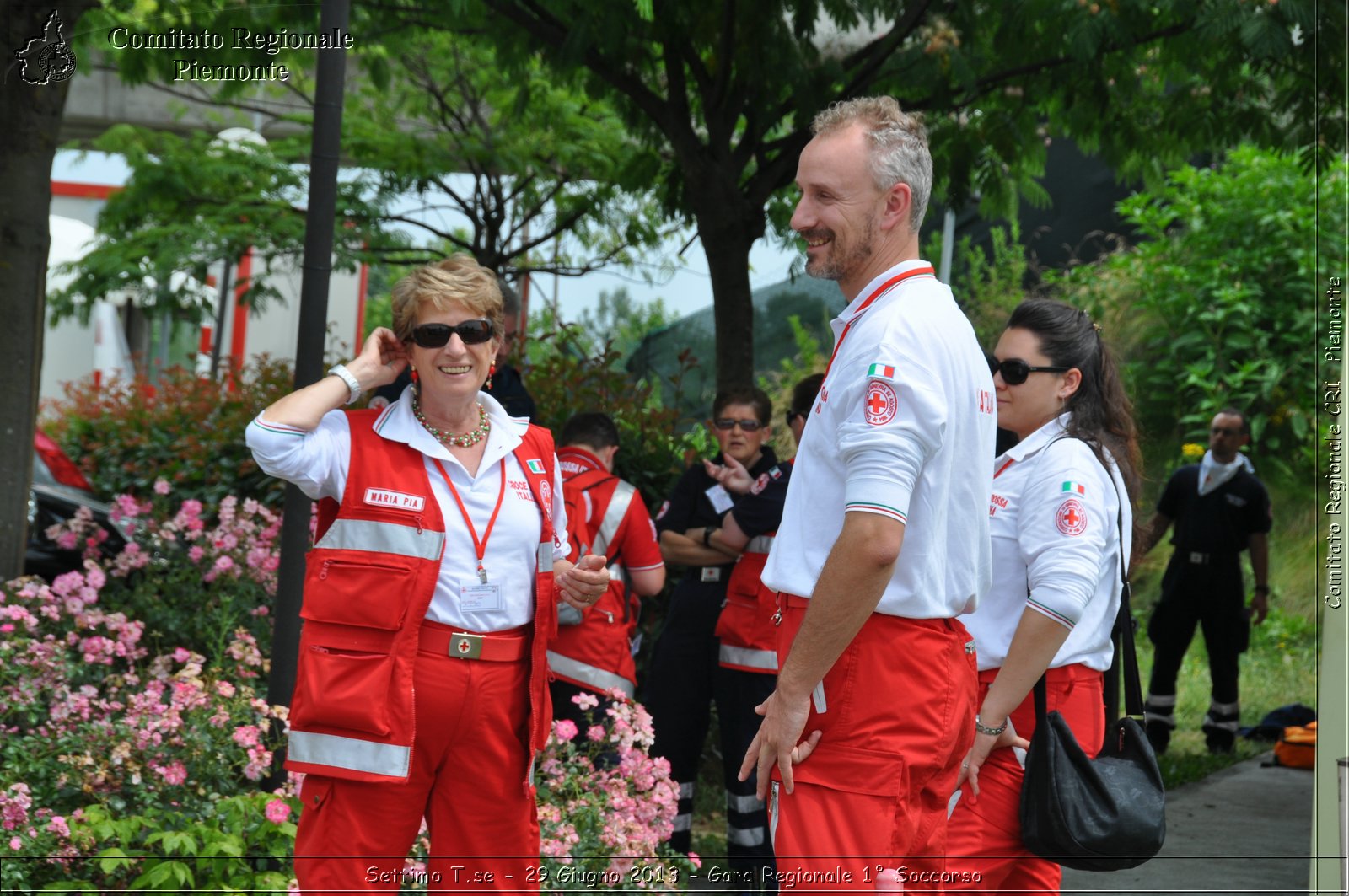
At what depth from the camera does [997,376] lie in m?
3.83

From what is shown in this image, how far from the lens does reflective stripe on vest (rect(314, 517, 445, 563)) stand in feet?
10.7

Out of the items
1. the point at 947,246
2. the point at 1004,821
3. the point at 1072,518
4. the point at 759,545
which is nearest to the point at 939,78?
the point at 759,545

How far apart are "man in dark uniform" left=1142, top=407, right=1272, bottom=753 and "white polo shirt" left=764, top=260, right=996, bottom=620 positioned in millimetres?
6973

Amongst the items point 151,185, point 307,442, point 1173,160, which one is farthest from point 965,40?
point 151,185

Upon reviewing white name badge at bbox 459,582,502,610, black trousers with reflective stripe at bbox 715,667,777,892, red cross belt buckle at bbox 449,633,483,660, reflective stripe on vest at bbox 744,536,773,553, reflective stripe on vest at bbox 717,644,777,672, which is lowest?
black trousers with reflective stripe at bbox 715,667,777,892

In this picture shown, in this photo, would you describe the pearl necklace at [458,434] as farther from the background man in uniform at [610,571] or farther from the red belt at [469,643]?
the background man in uniform at [610,571]

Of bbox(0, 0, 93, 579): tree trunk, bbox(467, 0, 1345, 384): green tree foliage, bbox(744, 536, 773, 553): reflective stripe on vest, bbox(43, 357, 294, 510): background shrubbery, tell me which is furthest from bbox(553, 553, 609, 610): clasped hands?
bbox(43, 357, 294, 510): background shrubbery

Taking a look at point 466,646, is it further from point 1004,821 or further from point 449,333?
point 1004,821

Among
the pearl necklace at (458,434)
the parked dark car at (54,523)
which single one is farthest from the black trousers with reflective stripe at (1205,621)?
the pearl necklace at (458,434)

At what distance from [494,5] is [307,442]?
3950 mm

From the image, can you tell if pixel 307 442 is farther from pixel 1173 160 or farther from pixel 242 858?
pixel 1173 160

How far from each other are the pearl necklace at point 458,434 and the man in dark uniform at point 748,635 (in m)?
2.31

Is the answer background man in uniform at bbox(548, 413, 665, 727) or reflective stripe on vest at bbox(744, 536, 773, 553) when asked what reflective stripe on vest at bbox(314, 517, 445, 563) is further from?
reflective stripe on vest at bbox(744, 536, 773, 553)

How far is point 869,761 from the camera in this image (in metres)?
2.67
